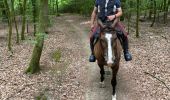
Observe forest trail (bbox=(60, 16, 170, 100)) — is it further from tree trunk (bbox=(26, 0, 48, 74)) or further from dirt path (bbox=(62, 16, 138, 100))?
tree trunk (bbox=(26, 0, 48, 74))

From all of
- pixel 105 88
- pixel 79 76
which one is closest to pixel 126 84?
pixel 105 88

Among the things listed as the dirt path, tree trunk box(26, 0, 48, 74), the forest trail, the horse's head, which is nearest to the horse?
the horse's head

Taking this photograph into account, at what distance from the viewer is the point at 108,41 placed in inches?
380

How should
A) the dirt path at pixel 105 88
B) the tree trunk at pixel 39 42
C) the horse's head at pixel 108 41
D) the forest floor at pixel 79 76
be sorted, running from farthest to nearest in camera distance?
the tree trunk at pixel 39 42, the forest floor at pixel 79 76, the dirt path at pixel 105 88, the horse's head at pixel 108 41

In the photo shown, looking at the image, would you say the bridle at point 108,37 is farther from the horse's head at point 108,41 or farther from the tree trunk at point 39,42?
the tree trunk at point 39,42

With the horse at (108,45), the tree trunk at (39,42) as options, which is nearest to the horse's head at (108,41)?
the horse at (108,45)

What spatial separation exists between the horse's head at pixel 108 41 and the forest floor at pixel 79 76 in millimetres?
2133

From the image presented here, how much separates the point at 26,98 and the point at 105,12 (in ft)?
14.0

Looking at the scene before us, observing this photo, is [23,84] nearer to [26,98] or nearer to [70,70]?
[26,98]

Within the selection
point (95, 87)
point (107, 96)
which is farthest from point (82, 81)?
point (107, 96)

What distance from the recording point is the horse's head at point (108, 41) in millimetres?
9461

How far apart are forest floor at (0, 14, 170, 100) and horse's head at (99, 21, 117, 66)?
2.13 metres

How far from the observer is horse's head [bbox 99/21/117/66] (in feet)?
31.0

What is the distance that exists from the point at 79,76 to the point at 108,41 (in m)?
4.22
